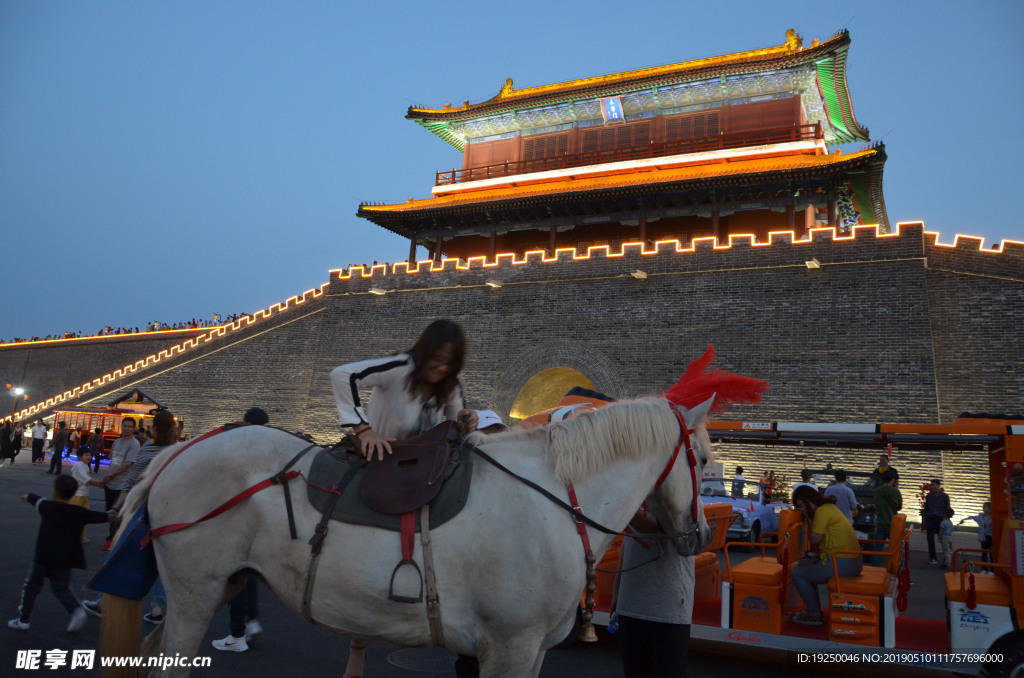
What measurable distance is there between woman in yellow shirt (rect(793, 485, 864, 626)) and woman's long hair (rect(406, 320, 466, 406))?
3793 mm

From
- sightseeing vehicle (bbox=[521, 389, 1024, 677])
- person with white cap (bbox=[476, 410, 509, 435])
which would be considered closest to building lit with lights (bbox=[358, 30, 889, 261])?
sightseeing vehicle (bbox=[521, 389, 1024, 677])

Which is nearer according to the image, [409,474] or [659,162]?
[409,474]

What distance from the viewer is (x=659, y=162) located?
19844mm

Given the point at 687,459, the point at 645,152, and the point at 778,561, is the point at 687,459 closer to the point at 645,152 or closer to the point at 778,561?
the point at 778,561

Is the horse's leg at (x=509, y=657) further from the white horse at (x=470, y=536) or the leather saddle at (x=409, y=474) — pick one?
the leather saddle at (x=409, y=474)

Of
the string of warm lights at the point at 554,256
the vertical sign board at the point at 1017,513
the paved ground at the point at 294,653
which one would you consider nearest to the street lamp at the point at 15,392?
the string of warm lights at the point at 554,256

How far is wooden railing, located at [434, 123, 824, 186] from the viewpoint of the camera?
741 inches

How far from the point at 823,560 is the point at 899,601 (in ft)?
3.82

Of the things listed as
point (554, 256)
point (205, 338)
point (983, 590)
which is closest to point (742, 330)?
point (554, 256)

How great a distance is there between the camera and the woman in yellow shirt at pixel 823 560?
5.39 metres

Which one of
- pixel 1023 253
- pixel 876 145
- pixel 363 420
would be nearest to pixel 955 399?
pixel 1023 253

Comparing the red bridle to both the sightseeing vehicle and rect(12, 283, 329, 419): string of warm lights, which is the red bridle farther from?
rect(12, 283, 329, 419): string of warm lights

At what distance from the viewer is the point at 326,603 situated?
2.70m

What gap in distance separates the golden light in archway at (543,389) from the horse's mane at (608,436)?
13.9m
